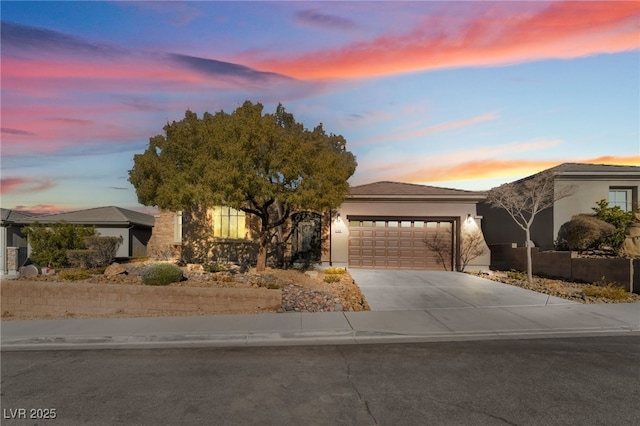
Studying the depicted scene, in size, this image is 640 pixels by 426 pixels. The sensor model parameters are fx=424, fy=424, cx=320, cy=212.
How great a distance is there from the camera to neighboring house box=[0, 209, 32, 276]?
21.9 metres

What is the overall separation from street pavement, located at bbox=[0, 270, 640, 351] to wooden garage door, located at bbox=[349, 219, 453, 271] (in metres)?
7.81

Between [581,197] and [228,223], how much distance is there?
16.8m

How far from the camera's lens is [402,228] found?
68.8ft

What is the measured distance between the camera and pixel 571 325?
9.79 m

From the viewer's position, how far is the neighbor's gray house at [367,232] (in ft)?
66.8

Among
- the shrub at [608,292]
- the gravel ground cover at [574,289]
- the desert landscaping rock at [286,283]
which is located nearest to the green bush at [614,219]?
the gravel ground cover at [574,289]

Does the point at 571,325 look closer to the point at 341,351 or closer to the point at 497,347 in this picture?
the point at 497,347

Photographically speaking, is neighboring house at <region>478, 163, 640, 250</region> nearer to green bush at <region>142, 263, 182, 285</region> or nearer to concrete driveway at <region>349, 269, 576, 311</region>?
concrete driveway at <region>349, 269, 576, 311</region>

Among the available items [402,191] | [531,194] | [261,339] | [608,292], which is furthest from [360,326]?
[402,191]

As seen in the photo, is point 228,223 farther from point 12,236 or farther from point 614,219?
point 614,219

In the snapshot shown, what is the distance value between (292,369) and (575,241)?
15.6 m

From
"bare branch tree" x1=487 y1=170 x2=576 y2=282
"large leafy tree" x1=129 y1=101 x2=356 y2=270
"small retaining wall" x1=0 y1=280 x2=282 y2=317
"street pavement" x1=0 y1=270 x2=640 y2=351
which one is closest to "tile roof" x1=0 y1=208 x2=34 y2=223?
"large leafy tree" x1=129 y1=101 x2=356 y2=270

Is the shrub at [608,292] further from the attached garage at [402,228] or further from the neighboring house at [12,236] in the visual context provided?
the neighboring house at [12,236]

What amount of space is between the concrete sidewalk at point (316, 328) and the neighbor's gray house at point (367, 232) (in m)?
9.27
